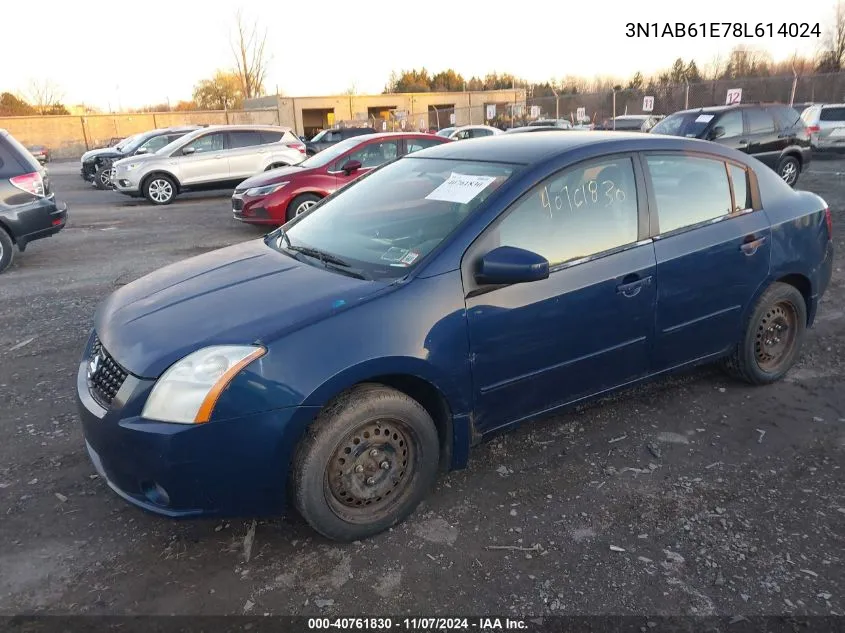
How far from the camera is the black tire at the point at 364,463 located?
2600 mm

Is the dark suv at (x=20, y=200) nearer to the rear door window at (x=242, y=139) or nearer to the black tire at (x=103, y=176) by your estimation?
the rear door window at (x=242, y=139)

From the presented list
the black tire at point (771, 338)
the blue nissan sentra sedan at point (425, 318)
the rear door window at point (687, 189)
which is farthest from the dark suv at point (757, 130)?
the rear door window at point (687, 189)

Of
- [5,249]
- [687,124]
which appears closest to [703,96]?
[687,124]

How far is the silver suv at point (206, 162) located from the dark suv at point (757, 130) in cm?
845

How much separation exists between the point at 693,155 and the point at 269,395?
2.84m

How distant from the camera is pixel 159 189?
49.0ft

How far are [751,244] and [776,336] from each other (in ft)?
2.62

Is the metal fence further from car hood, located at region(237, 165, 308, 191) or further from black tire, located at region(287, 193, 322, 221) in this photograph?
black tire, located at region(287, 193, 322, 221)

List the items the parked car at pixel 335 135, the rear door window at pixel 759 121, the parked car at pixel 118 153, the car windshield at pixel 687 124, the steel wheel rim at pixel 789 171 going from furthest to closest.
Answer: the parked car at pixel 335 135
the parked car at pixel 118 153
the steel wheel rim at pixel 789 171
the rear door window at pixel 759 121
the car windshield at pixel 687 124

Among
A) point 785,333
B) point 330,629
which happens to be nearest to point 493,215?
point 330,629

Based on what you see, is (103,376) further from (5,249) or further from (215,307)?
(5,249)

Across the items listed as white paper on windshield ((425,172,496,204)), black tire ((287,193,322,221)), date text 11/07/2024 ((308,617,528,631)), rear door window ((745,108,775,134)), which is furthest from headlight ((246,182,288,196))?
rear door window ((745,108,775,134))

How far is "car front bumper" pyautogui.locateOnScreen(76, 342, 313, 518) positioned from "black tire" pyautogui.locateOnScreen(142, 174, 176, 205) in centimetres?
1359

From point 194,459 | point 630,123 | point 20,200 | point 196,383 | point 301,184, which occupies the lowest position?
point 194,459
